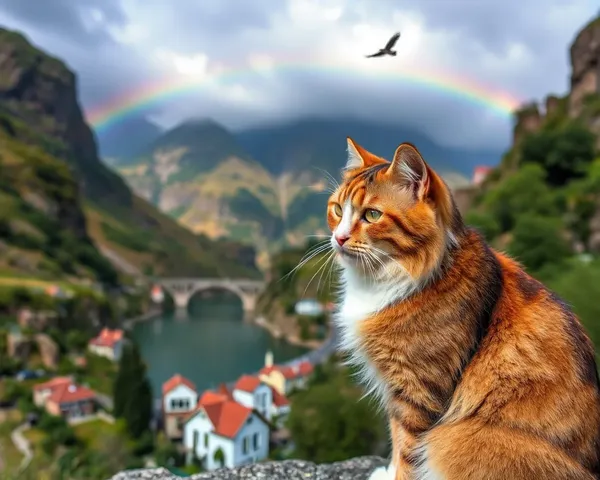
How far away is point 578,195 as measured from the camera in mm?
16469

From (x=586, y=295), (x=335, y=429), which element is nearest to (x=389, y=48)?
(x=586, y=295)

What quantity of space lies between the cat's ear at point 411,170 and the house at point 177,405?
689 inches

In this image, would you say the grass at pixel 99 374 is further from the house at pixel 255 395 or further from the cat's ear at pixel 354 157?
the cat's ear at pixel 354 157

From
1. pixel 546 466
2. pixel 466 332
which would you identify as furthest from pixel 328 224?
pixel 546 466

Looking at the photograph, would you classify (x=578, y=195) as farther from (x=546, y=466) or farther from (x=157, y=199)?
(x=157, y=199)

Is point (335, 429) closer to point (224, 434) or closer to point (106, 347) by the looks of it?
point (224, 434)

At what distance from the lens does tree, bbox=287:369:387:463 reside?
456 inches

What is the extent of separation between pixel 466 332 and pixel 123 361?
57.0 ft

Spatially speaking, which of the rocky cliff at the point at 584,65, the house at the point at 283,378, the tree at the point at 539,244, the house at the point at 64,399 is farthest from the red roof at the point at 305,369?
the rocky cliff at the point at 584,65

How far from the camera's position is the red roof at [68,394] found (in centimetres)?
1673

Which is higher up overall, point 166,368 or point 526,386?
point 526,386

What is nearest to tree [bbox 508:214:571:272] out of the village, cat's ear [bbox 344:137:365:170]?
the village

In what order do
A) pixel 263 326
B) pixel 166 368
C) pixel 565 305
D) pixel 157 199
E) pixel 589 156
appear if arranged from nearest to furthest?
pixel 565 305 → pixel 589 156 → pixel 166 368 → pixel 263 326 → pixel 157 199

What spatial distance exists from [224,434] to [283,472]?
1273 cm
